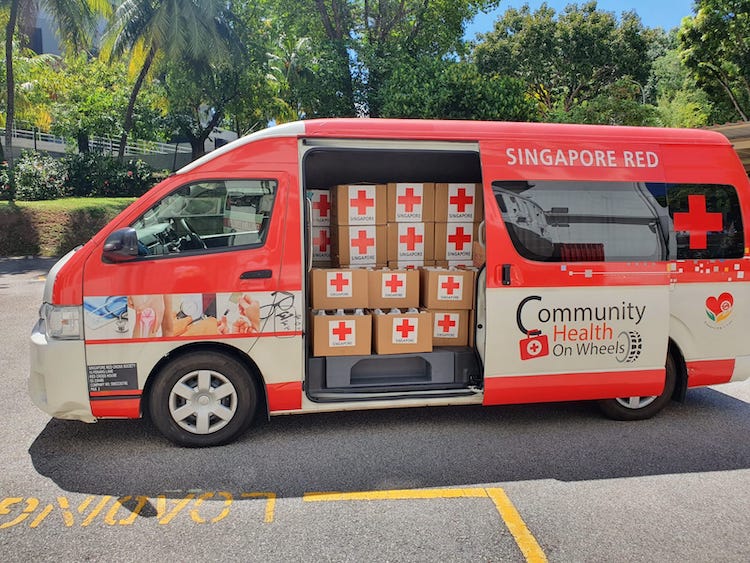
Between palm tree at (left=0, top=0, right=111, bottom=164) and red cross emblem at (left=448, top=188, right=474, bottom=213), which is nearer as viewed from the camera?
red cross emblem at (left=448, top=188, right=474, bottom=213)

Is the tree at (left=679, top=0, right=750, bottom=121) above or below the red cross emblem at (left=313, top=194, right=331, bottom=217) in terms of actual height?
above

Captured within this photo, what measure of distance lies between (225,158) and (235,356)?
146cm

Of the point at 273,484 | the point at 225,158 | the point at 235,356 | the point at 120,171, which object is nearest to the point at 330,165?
the point at 225,158

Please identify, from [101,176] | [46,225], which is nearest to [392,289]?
[46,225]

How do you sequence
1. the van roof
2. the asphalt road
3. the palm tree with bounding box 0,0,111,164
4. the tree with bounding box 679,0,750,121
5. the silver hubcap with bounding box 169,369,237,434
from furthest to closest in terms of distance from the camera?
the palm tree with bounding box 0,0,111,164, the tree with bounding box 679,0,750,121, the van roof, the silver hubcap with bounding box 169,369,237,434, the asphalt road

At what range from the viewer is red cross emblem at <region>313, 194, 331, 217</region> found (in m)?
5.48

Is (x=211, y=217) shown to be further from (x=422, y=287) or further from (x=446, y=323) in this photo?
(x=446, y=323)

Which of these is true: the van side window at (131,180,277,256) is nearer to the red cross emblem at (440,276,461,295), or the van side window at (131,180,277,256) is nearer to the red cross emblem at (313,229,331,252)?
the red cross emblem at (313,229,331,252)

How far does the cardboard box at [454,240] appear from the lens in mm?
5199

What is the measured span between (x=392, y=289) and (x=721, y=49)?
18958 mm

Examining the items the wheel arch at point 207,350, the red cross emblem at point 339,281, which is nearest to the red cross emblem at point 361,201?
the red cross emblem at point 339,281

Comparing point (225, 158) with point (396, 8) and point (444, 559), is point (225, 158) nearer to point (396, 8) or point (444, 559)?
point (444, 559)

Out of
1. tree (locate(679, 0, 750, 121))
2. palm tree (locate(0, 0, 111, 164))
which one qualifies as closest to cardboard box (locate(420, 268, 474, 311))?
tree (locate(679, 0, 750, 121))

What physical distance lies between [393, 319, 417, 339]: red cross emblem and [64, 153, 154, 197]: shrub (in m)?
19.4
